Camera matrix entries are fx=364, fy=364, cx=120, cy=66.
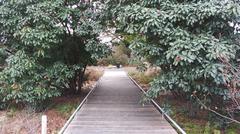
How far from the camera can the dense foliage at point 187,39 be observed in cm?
909

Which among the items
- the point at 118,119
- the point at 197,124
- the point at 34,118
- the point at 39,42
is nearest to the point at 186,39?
the point at 118,119

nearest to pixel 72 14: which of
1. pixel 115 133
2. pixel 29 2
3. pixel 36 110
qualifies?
pixel 29 2

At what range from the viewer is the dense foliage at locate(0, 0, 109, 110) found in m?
12.7

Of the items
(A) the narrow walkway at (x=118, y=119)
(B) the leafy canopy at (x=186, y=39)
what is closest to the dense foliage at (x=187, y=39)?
(B) the leafy canopy at (x=186, y=39)

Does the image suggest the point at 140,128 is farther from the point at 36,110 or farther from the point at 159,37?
the point at 36,110

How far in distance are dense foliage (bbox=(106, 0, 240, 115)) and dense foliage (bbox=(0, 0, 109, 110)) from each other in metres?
2.99

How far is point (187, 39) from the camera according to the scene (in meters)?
9.33

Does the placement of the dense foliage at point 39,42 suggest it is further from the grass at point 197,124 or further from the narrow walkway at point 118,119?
the grass at point 197,124

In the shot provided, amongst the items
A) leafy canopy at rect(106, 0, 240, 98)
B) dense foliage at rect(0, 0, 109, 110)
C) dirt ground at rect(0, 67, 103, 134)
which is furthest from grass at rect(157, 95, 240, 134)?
dirt ground at rect(0, 67, 103, 134)

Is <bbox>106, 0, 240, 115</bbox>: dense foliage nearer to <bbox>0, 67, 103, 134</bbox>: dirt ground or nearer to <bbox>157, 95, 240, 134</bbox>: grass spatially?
<bbox>157, 95, 240, 134</bbox>: grass

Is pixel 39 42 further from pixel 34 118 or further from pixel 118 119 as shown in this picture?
pixel 118 119

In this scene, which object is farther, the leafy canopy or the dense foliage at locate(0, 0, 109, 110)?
the dense foliage at locate(0, 0, 109, 110)

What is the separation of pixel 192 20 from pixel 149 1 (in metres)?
1.48

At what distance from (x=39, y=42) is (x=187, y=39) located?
18.4ft
